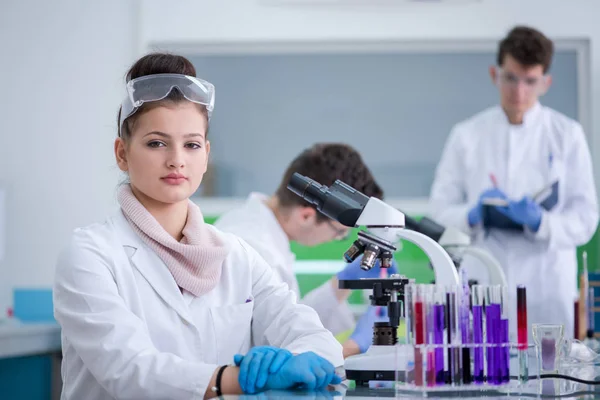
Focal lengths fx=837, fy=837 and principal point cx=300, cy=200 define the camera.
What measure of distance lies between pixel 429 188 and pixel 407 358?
11.8 ft

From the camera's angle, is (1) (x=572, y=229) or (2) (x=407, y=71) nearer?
(1) (x=572, y=229)

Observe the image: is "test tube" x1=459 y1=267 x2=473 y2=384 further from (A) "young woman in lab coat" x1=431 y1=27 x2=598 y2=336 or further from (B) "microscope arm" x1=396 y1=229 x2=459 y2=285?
(A) "young woman in lab coat" x1=431 y1=27 x2=598 y2=336

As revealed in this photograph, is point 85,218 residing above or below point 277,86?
below

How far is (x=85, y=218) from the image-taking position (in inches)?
200

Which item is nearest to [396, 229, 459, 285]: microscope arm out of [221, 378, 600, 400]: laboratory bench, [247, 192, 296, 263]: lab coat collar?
[221, 378, 600, 400]: laboratory bench

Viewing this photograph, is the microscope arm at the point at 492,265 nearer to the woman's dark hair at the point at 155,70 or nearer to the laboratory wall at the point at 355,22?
the woman's dark hair at the point at 155,70

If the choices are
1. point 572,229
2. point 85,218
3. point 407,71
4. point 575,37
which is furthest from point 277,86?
point 572,229

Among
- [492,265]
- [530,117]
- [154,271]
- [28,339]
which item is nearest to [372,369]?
[154,271]

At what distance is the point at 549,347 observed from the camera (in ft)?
5.63

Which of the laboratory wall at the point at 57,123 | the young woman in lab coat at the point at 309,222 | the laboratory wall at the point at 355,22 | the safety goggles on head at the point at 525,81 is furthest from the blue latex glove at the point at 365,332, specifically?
the laboratory wall at the point at 57,123

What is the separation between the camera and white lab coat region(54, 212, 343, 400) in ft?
4.97

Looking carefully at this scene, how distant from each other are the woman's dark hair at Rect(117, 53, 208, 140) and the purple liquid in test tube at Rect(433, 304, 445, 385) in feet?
2.50

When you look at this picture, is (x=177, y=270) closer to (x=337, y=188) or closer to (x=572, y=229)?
(x=337, y=188)

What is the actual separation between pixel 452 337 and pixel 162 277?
2.21 feet
